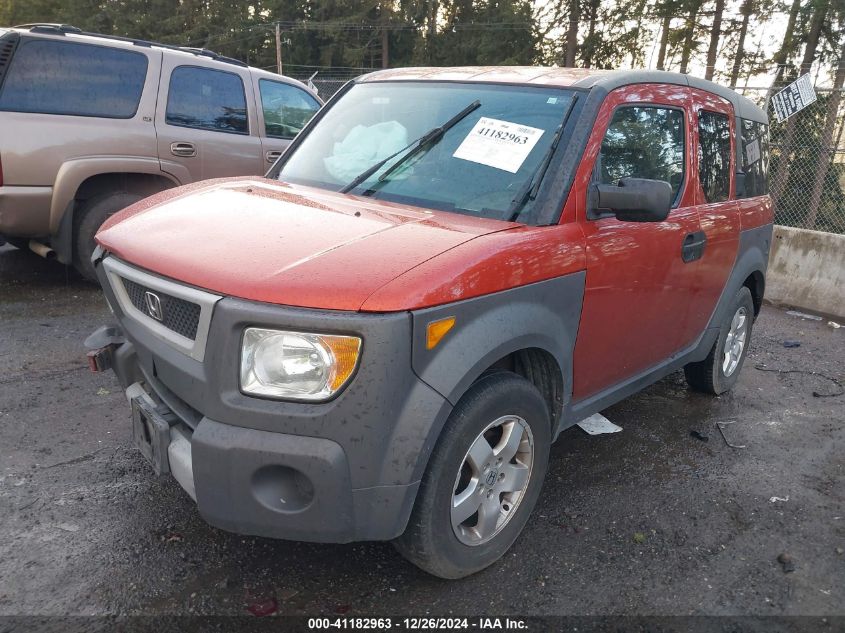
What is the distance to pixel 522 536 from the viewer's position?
9.43ft

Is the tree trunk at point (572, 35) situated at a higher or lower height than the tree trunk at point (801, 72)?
higher

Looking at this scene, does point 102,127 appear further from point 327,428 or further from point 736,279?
point 736,279

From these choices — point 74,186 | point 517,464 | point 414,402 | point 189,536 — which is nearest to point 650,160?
point 517,464

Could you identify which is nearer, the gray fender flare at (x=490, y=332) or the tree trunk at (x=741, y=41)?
the gray fender flare at (x=490, y=332)

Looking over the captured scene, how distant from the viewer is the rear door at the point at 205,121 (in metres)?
5.89

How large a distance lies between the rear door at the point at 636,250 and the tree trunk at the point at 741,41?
53.6 ft

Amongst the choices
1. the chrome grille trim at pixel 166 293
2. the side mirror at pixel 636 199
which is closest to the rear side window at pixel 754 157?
the side mirror at pixel 636 199

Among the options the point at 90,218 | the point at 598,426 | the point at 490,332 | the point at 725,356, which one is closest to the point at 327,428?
Answer: the point at 490,332

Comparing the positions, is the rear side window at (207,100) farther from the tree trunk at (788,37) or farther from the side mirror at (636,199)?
the tree trunk at (788,37)

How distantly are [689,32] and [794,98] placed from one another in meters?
13.2

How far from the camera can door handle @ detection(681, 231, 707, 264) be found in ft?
11.1

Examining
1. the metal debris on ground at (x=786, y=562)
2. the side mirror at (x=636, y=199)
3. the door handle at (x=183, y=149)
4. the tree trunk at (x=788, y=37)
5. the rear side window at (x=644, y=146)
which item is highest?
the tree trunk at (x=788, y=37)

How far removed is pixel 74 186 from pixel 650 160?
4.49 m

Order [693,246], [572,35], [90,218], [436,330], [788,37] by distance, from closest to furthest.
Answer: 1. [436,330]
2. [693,246]
3. [90,218]
4. [788,37]
5. [572,35]
